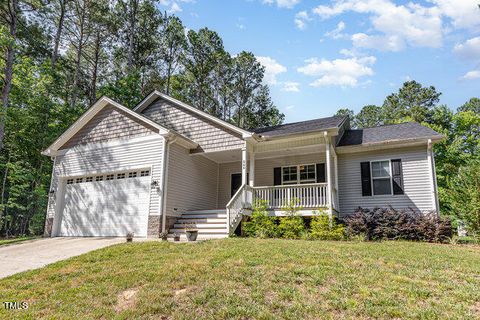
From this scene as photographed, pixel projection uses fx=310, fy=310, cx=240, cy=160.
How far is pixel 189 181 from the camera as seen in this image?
12688 mm

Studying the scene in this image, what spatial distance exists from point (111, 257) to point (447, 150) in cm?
2404

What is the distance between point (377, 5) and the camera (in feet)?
32.2

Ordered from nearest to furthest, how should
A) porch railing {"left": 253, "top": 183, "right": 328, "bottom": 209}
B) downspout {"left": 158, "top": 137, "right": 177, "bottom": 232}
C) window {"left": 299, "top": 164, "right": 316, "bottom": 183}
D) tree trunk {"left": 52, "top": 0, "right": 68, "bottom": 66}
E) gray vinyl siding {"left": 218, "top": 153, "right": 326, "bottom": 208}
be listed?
downspout {"left": 158, "top": 137, "right": 177, "bottom": 232}
porch railing {"left": 253, "top": 183, "right": 328, "bottom": 209}
window {"left": 299, "top": 164, "right": 316, "bottom": 183}
gray vinyl siding {"left": 218, "top": 153, "right": 326, "bottom": 208}
tree trunk {"left": 52, "top": 0, "right": 68, "bottom": 66}

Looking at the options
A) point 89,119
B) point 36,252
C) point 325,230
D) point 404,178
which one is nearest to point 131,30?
point 89,119

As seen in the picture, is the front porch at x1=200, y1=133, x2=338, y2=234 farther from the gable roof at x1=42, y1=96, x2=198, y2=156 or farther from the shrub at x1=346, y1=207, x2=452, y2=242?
the gable roof at x1=42, y1=96, x2=198, y2=156

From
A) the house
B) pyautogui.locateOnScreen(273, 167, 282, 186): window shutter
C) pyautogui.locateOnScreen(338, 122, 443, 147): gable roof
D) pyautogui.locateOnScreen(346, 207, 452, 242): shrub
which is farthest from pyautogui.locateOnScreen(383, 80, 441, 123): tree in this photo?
pyautogui.locateOnScreen(346, 207, 452, 242): shrub

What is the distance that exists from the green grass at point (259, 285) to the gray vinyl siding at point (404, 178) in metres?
4.57

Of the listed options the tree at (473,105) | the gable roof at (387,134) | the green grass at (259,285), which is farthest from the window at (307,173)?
the tree at (473,105)

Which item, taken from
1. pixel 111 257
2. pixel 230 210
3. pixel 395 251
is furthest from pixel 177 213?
pixel 395 251

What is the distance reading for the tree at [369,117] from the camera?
112ft

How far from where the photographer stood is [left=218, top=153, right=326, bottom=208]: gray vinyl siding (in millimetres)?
13603

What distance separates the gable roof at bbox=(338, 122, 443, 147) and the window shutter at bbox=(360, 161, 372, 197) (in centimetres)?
94

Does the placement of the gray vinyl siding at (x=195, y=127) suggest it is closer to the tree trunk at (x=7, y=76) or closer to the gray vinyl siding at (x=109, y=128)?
the gray vinyl siding at (x=109, y=128)

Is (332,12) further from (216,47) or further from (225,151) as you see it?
(216,47)
